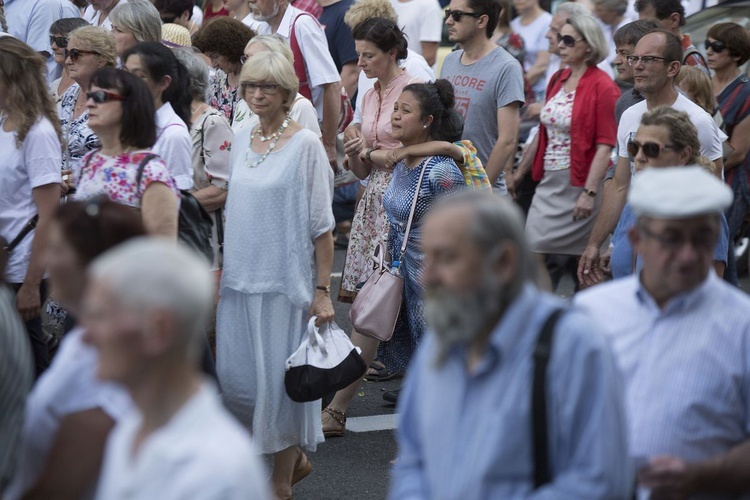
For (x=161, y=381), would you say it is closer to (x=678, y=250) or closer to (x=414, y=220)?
(x=678, y=250)

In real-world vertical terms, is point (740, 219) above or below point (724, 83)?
below

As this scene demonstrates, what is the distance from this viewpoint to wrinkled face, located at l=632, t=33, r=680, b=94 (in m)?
5.77

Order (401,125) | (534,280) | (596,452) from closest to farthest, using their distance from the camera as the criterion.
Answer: (596,452) < (534,280) < (401,125)

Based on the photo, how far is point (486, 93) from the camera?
268 inches

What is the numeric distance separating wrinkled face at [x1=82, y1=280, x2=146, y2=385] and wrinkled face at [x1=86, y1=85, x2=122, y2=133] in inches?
88.4

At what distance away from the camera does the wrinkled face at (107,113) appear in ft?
14.6

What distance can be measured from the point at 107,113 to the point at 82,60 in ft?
5.65

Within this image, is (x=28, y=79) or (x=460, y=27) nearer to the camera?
(x=28, y=79)

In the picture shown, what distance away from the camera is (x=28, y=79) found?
5184 millimetres

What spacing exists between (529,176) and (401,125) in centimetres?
290

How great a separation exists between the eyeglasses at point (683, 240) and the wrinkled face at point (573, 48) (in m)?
4.56

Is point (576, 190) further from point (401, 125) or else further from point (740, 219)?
point (401, 125)

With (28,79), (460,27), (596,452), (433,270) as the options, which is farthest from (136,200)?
(460,27)

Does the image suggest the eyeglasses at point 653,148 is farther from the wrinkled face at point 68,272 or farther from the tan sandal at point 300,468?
the wrinkled face at point 68,272
